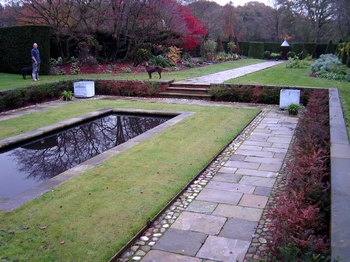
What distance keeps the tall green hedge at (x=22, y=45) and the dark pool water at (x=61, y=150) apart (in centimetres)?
823

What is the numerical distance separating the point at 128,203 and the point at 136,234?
0.66 m

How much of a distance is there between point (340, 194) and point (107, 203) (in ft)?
7.81

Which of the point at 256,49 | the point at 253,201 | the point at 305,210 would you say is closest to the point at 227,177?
the point at 253,201

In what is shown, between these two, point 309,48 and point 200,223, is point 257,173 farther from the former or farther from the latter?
point 309,48

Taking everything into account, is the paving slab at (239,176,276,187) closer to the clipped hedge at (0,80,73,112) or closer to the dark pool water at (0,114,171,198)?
the dark pool water at (0,114,171,198)

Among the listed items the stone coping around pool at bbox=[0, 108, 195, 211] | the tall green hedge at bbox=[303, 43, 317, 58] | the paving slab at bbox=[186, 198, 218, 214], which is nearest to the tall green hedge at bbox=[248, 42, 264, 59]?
the tall green hedge at bbox=[303, 43, 317, 58]

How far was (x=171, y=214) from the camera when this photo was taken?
3666 mm

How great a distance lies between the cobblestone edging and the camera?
9.82 ft

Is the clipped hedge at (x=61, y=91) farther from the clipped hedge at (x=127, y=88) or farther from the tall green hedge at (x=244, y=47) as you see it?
the tall green hedge at (x=244, y=47)

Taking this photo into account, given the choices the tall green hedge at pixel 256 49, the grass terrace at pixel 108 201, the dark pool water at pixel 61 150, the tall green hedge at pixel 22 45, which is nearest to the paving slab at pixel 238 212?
the grass terrace at pixel 108 201

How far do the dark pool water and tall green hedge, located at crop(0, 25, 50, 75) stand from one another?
8233 mm

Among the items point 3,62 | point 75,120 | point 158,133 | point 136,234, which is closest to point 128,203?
point 136,234

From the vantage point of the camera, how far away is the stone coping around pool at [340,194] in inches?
82.5

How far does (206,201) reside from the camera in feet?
13.1
